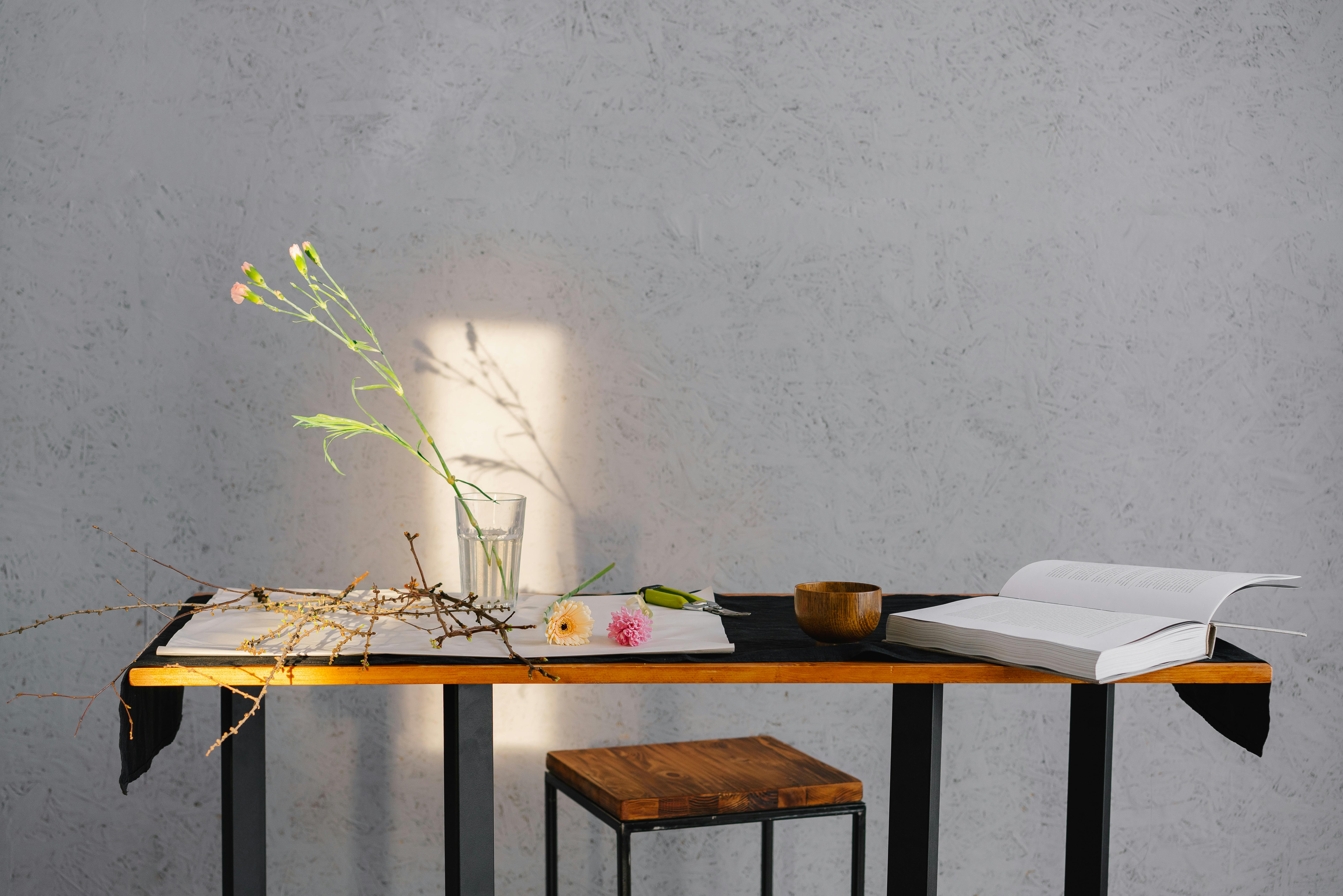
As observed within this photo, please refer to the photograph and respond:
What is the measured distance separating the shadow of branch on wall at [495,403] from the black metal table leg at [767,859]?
699mm

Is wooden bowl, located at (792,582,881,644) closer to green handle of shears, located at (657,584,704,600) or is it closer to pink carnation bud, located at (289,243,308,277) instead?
green handle of shears, located at (657,584,704,600)

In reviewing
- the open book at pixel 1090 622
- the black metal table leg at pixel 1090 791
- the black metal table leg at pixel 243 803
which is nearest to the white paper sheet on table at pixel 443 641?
the black metal table leg at pixel 243 803

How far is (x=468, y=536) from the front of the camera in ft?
4.00

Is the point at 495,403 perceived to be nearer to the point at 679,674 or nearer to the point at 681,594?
the point at 681,594

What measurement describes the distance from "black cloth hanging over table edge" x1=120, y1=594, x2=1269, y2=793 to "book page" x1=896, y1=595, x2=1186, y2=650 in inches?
2.1

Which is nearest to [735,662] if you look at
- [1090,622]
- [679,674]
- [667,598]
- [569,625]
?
[679,674]

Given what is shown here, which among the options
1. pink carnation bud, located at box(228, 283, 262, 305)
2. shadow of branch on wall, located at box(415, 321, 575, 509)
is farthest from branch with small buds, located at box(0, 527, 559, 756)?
shadow of branch on wall, located at box(415, 321, 575, 509)

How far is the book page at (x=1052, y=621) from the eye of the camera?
979 mm

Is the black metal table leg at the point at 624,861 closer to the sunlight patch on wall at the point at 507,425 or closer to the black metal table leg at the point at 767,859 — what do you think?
the black metal table leg at the point at 767,859

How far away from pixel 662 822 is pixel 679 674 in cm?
32

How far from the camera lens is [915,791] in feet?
3.87

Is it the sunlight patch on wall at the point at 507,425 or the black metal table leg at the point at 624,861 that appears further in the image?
the sunlight patch on wall at the point at 507,425

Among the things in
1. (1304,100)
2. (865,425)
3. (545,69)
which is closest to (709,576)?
(865,425)

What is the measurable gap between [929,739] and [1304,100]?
1614mm
